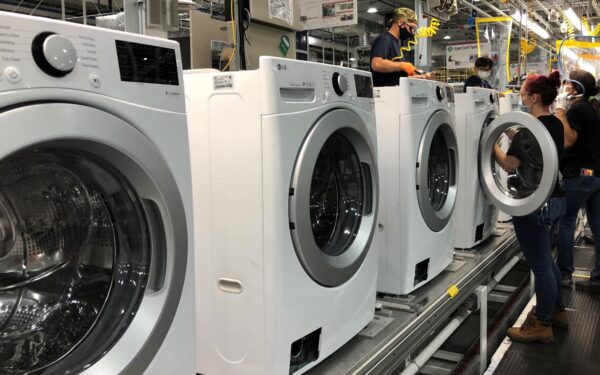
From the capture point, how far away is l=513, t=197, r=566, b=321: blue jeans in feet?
10.4

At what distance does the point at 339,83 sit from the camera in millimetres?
1908

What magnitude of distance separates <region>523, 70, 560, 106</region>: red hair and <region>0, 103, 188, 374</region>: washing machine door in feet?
8.87

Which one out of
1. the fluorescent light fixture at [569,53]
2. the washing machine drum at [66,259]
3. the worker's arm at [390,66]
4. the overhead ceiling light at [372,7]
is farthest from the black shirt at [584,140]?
the overhead ceiling light at [372,7]

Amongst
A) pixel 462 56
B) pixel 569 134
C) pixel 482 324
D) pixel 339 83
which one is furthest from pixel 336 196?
pixel 462 56

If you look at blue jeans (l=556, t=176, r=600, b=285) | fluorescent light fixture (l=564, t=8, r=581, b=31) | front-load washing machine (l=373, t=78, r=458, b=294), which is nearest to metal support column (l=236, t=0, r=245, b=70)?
front-load washing machine (l=373, t=78, r=458, b=294)

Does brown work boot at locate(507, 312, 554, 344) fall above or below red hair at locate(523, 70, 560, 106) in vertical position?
below

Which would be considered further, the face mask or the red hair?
the face mask

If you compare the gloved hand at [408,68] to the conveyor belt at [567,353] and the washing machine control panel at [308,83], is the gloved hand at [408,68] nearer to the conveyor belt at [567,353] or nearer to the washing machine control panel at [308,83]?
the washing machine control panel at [308,83]

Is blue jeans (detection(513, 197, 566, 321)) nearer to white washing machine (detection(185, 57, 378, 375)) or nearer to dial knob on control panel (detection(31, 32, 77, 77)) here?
white washing machine (detection(185, 57, 378, 375))

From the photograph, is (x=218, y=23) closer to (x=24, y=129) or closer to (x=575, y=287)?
(x=24, y=129)

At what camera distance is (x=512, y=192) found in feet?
12.2

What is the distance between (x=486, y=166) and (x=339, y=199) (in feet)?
6.00

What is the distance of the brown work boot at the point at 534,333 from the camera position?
3.40 metres

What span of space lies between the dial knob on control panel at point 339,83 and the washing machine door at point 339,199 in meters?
0.07
